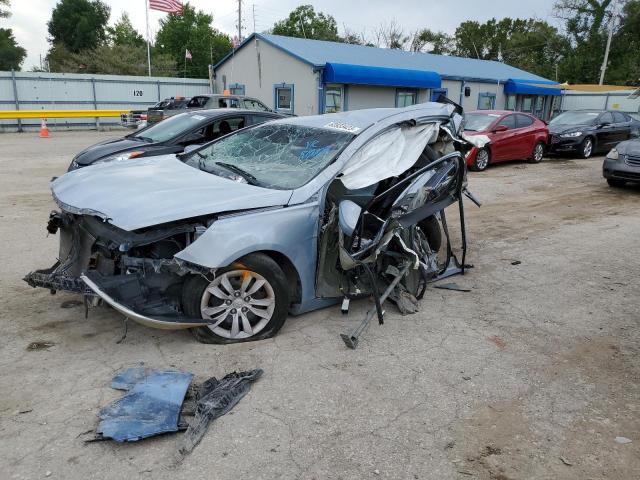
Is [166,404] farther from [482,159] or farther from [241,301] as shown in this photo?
[482,159]

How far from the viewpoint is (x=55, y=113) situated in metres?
22.7

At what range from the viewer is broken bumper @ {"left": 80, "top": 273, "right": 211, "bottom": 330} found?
333 cm

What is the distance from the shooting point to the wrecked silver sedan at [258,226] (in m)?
3.54

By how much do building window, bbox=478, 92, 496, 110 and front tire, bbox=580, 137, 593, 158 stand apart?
12.0 m

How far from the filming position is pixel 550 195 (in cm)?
1025

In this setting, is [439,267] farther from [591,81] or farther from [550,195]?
Result: [591,81]

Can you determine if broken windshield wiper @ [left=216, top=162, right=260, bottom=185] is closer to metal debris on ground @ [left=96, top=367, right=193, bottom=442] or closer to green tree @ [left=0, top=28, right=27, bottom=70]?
metal debris on ground @ [left=96, top=367, right=193, bottom=442]

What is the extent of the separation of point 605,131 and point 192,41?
159ft

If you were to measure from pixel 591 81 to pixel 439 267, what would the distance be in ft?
160

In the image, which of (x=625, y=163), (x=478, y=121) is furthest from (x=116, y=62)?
(x=625, y=163)

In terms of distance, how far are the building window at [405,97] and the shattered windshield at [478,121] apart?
10.2 m

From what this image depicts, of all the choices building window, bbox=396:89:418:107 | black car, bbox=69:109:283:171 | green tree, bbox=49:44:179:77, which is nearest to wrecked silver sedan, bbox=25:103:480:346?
black car, bbox=69:109:283:171

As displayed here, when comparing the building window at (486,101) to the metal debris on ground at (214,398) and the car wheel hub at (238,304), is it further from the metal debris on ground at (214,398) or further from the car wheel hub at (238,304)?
the metal debris on ground at (214,398)

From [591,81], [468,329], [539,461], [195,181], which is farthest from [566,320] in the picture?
[591,81]
